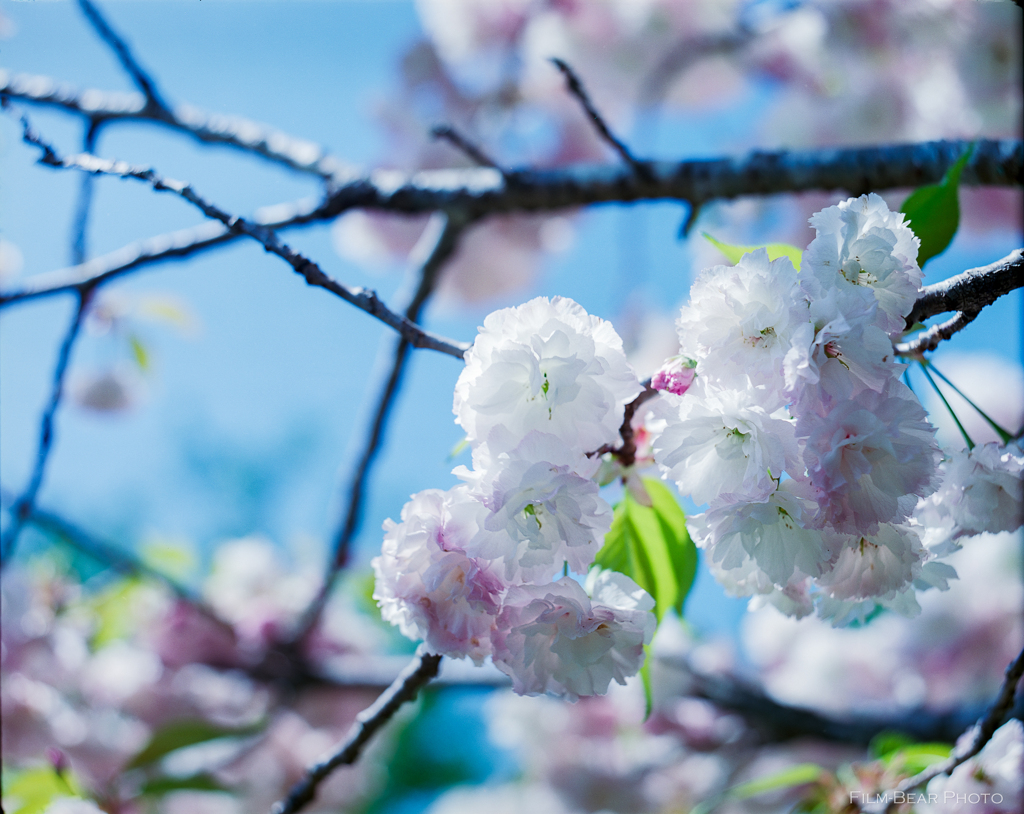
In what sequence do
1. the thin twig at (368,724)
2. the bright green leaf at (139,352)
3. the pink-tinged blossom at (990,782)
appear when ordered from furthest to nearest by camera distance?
the bright green leaf at (139,352) → the pink-tinged blossom at (990,782) → the thin twig at (368,724)

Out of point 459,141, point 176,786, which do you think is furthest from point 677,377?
point 176,786

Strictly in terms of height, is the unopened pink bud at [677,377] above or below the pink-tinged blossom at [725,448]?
above

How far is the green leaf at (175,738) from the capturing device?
0.91 m

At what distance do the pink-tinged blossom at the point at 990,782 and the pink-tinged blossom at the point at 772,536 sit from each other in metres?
0.35

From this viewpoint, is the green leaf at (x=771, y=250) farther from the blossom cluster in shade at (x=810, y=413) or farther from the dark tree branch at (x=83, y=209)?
the dark tree branch at (x=83, y=209)

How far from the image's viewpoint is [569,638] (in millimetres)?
325

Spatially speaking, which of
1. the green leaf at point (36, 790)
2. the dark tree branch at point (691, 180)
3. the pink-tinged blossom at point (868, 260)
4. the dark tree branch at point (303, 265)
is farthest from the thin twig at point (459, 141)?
the green leaf at point (36, 790)

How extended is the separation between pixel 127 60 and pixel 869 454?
84cm

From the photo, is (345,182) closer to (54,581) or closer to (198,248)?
(198,248)

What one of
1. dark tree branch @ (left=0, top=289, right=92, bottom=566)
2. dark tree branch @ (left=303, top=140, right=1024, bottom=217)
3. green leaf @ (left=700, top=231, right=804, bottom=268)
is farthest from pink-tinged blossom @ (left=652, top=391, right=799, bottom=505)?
dark tree branch @ (left=0, top=289, right=92, bottom=566)

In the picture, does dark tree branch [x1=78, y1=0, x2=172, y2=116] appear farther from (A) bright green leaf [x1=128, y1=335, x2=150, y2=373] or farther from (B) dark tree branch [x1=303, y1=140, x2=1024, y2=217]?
(A) bright green leaf [x1=128, y1=335, x2=150, y2=373]

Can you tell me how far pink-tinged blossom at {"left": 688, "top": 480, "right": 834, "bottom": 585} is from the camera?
12.2 inches

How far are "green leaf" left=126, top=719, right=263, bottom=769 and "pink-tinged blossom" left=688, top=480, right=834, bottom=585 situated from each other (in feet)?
2.78

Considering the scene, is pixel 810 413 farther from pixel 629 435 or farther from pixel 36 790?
pixel 36 790
